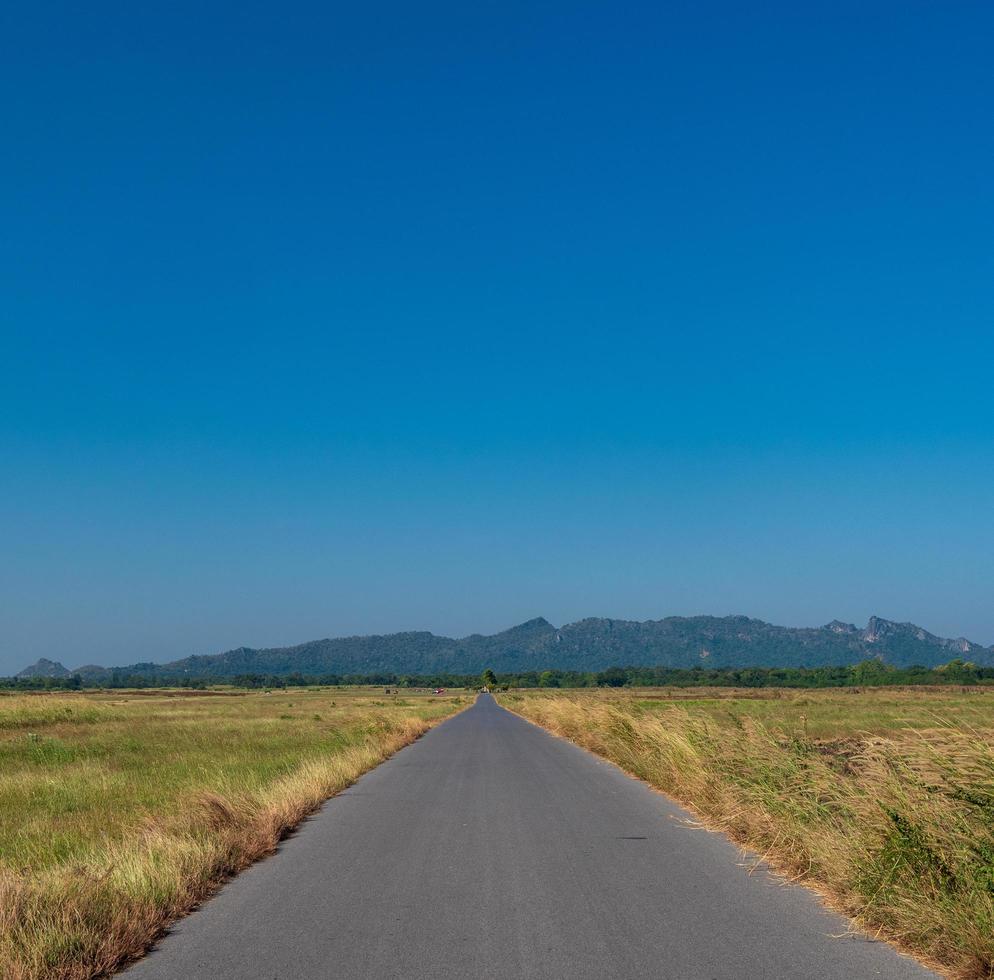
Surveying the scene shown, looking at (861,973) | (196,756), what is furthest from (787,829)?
(196,756)

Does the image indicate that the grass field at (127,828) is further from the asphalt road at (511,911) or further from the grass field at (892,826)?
the grass field at (892,826)

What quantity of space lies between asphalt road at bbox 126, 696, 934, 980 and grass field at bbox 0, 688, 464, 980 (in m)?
0.35

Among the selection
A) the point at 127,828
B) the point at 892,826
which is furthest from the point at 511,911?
the point at 127,828

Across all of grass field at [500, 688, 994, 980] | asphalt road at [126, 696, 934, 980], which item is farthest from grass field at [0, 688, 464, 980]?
grass field at [500, 688, 994, 980]

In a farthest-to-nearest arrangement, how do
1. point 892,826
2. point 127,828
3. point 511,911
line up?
point 127,828 < point 892,826 < point 511,911

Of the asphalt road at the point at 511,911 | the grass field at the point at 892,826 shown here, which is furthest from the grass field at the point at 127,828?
→ the grass field at the point at 892,826

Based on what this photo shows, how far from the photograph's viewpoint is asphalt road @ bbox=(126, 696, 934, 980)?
5.67 m

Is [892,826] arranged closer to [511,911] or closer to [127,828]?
[511,911]

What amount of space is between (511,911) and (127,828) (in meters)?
5.99

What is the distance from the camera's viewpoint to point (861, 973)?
551cm

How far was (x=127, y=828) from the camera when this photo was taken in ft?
35.9

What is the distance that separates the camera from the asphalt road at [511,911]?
18.6 feet

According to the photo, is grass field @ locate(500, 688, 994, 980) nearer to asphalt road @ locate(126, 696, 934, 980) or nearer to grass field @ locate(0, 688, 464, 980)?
asphalt road @ locate(126, 696, 934, 980)

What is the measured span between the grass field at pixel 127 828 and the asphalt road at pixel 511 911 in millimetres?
349
